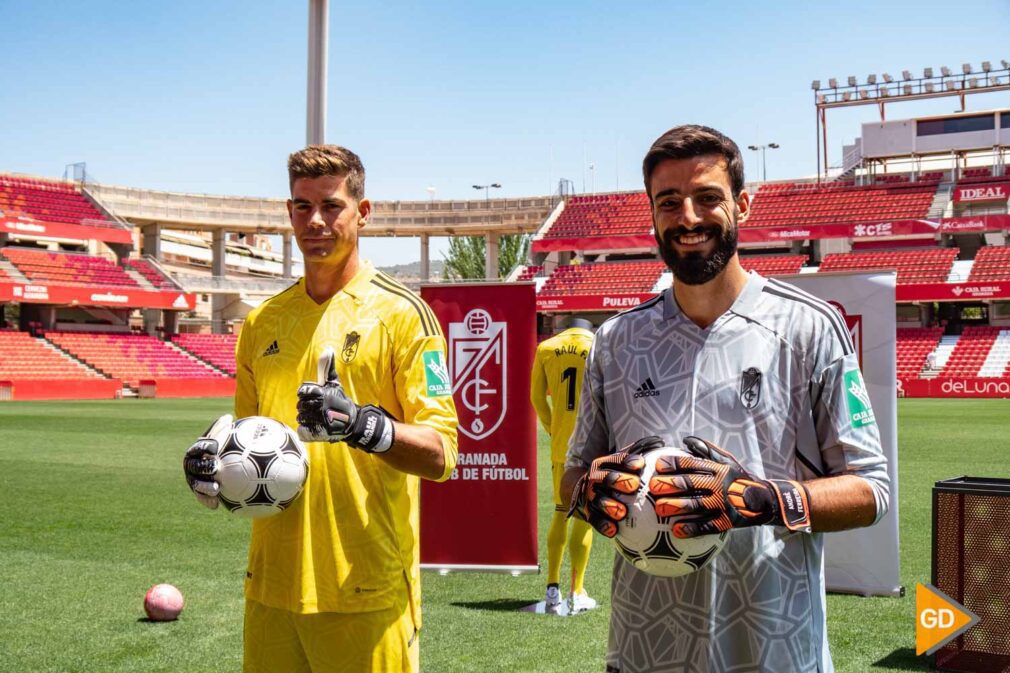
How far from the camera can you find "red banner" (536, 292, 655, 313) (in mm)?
46656

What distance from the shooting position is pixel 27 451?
16.7 meters

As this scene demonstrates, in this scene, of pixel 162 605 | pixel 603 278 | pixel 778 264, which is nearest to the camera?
pixel 162 605

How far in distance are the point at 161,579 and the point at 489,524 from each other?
261cm

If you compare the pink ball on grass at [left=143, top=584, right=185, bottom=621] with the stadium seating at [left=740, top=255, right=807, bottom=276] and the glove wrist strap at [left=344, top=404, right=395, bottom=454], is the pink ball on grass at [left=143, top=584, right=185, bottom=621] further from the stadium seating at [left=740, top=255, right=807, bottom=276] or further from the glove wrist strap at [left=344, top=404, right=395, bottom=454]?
the stadium seating at [left=740, top=255, right=807, bottom=276]

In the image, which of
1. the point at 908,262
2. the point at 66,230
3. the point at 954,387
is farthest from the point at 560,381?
the point at 66,230

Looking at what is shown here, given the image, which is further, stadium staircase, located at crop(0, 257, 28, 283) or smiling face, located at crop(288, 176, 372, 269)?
stadium staircase, located at crop(0, 257, 28, 283)

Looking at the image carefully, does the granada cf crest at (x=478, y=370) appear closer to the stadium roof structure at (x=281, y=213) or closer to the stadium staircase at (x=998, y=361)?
the stadium staircase at (x=998, y=361)

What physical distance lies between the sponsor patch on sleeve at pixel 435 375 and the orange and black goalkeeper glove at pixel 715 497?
1092 millimetres

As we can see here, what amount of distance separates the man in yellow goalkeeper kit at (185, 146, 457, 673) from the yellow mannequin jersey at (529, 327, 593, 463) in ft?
13.2

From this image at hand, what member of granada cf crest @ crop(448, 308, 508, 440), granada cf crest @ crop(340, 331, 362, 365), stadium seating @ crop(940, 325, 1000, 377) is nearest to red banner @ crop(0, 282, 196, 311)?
stadium seating @ crop(940, 325, 1000, 377)

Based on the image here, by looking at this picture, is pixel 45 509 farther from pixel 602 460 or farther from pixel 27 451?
pixel 602 460

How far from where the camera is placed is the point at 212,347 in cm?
4991

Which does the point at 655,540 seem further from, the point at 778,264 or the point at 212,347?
the point at 212,347

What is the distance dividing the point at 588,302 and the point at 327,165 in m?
45.1
